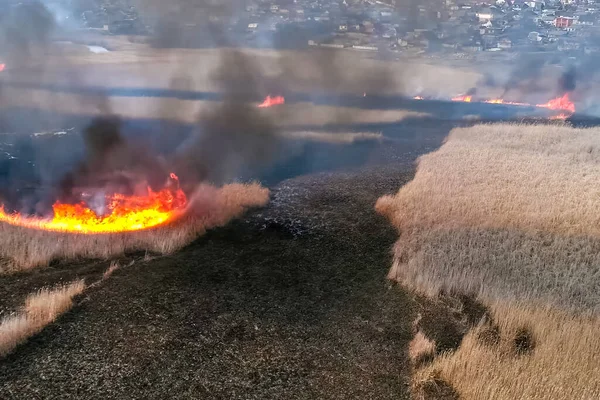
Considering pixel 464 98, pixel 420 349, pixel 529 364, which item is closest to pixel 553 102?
pixel 464 98

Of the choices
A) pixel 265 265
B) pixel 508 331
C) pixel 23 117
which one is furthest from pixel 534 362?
pixel 23 117

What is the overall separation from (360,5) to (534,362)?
30.4m

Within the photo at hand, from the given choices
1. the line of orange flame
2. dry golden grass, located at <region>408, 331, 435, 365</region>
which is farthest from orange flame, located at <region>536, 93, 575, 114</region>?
dry golden grass, located at <region>408, 331, 435, 365</region>

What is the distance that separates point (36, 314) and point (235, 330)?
9.06 ft

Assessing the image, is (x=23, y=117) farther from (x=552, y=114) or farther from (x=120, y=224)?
(x=552, y=114)

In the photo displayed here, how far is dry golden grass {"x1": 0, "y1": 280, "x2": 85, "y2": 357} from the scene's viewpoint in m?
6.50

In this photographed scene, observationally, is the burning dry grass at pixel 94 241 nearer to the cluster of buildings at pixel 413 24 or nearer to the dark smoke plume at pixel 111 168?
the dark smoke plume at pixel 111 168

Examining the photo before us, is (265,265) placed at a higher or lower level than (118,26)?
lower

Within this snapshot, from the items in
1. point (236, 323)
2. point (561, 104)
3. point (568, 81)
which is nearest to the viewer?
point (236, 323)

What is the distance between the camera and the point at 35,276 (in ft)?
28.3

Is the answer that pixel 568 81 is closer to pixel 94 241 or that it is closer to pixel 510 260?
pixel 510 260

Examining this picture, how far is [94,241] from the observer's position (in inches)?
384

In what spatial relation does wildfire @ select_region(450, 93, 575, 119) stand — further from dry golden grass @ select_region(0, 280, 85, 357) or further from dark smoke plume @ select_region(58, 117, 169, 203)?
dry golden grass @ select_region(0, 280, 85, 357)

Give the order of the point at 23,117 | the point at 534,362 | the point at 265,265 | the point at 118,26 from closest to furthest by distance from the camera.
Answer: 1. the point at 534,362
2. the point at 265,265
3. the point at 23,117
4. the point at 118,26
